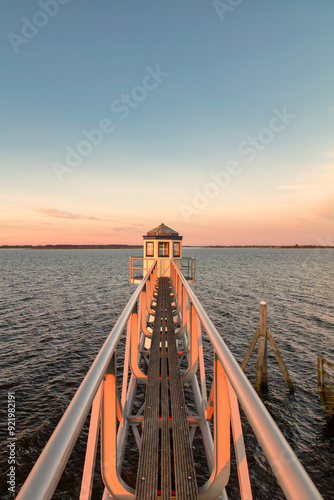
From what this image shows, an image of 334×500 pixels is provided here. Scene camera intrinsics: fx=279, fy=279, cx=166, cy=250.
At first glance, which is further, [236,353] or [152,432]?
[236,353]

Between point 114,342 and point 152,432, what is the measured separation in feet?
4.36

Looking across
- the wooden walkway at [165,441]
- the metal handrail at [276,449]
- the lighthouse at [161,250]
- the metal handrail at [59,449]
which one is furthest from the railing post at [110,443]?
the lighthouse at [161,250]

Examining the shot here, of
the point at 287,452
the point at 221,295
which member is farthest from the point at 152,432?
the point at 221,295

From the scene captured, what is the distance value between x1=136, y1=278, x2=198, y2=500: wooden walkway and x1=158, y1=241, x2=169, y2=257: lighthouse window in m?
13.4

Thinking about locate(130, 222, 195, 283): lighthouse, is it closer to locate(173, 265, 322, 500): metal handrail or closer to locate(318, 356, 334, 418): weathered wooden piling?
locate(318, 356, 334, 418): weathered wooden piling

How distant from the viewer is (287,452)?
974 millimetres

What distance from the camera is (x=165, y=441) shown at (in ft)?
8.84

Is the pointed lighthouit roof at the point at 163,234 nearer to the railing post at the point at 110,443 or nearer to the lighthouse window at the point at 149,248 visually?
the lighthouse window at the point at 149,248

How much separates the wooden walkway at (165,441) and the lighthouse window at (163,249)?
→ 13.4 meters

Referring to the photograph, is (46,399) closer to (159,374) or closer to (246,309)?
(159,374)

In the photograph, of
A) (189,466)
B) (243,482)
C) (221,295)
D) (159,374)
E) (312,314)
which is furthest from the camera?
(221,295)

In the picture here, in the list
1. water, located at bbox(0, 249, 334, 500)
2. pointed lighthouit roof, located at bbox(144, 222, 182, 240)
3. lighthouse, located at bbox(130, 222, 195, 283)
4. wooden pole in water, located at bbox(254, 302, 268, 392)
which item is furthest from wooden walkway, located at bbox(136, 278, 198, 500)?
pointed lighthouit roof, located at bbox(144, 222, 182, 240)

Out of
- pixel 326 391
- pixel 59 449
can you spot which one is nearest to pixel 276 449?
pixel 59 449

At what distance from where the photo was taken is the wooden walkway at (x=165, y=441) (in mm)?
2174
